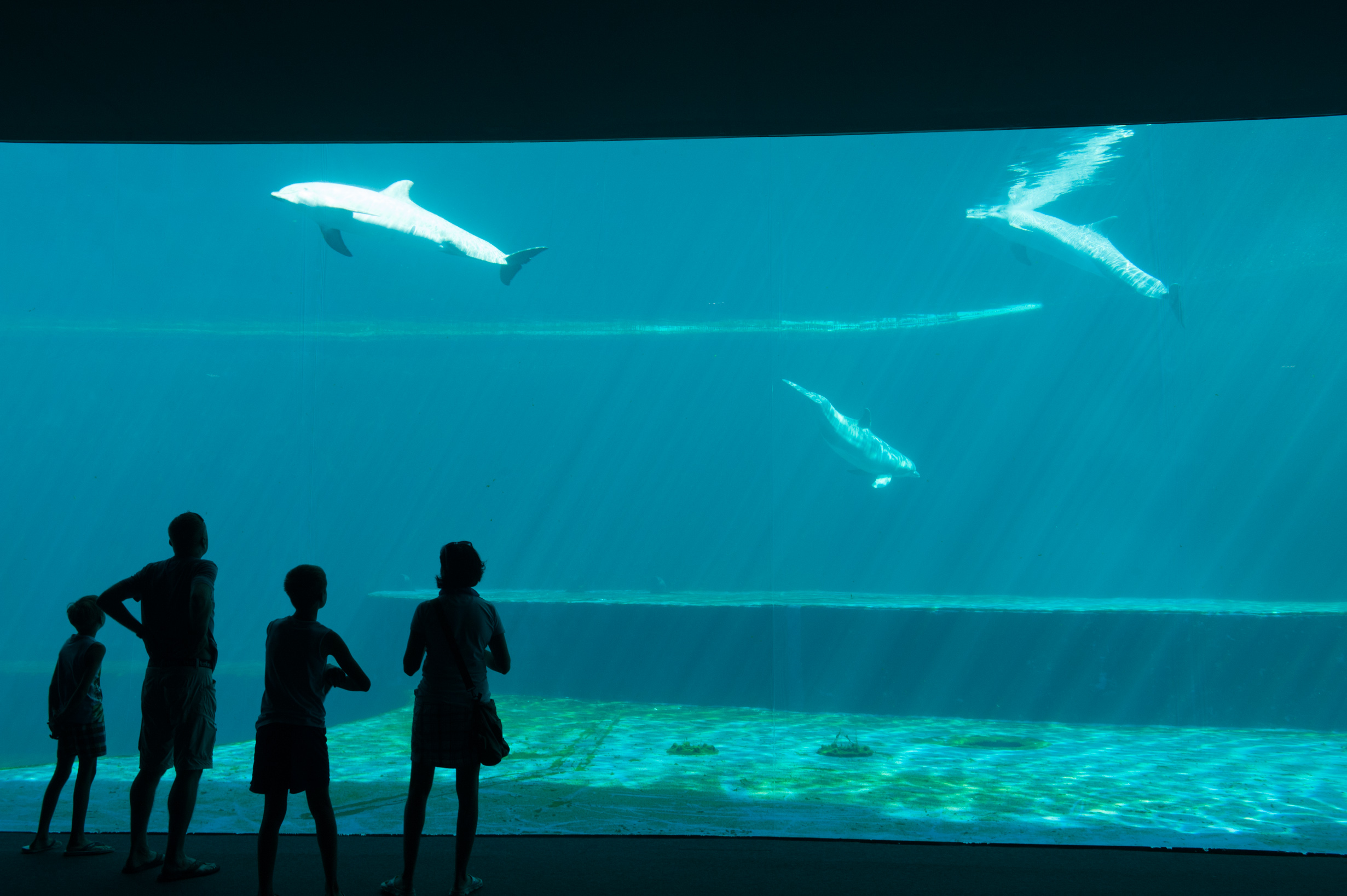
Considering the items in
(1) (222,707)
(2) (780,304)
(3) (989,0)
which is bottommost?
(1) (222,707)

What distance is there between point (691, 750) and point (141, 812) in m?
4.36

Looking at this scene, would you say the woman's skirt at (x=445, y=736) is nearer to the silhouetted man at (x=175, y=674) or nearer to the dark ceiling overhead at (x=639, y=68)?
the silhouetted man at (x=175, y=674)

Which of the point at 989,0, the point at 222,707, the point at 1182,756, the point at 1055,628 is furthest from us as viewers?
the point at 222,707

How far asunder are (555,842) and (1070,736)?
675 centimetres

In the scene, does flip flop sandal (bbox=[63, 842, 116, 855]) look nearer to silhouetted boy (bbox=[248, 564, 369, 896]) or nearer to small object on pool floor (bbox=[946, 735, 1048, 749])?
silhouetted boy (bbox=[248, 564, 369, 896])

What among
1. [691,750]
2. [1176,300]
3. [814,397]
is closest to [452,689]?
[691,750]

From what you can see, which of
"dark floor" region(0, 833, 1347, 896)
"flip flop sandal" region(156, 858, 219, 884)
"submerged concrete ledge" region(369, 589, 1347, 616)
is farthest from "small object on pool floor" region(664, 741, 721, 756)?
"flip flop sandal" region(156, 858, 219, 884)

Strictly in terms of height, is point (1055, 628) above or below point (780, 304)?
below

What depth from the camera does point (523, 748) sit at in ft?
24.5

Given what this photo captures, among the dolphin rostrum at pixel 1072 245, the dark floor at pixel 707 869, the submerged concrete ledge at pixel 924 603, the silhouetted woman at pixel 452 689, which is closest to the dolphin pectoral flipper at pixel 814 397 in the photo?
the submerged concrete ledge at pixel 924 603

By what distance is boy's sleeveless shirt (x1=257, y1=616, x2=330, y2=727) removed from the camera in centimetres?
288

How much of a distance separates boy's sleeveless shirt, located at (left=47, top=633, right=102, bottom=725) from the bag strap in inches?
65.6

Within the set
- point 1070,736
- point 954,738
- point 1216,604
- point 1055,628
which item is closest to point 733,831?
point 954,738

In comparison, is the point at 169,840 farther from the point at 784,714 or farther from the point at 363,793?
the point at 784,714
